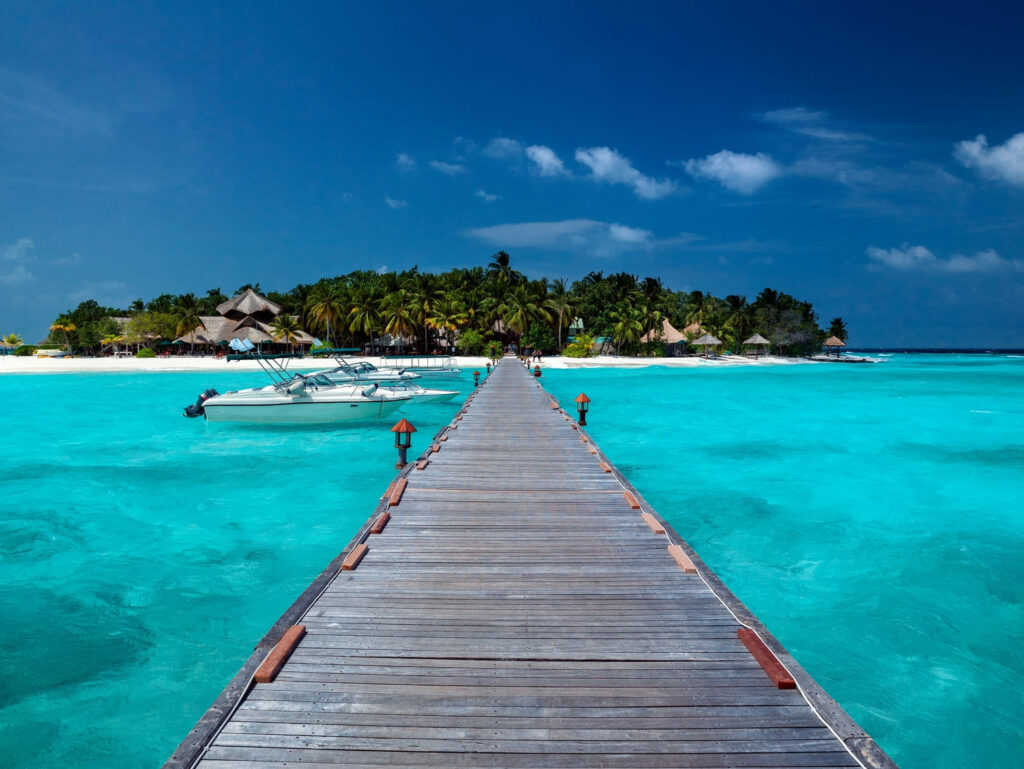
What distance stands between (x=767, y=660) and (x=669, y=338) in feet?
226

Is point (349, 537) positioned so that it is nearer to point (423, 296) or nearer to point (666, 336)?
point (423, 296)

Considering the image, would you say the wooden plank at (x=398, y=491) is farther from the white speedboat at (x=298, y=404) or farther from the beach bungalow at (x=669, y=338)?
the beach bungalow at (x=669, y=338)

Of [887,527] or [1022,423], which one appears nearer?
[887,527]

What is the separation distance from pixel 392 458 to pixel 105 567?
28.0ft

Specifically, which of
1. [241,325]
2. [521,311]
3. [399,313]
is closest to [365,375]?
[399,313]

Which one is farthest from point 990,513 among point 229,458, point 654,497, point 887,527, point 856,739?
point 229,458

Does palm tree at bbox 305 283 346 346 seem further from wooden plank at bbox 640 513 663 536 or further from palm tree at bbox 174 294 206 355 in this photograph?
wooden plank at bbox 640 513 663 536

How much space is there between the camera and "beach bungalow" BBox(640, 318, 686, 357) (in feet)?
223

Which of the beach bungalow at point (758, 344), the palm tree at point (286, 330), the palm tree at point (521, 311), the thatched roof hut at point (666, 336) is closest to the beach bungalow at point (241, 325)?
the palm tree at point (286, 330)

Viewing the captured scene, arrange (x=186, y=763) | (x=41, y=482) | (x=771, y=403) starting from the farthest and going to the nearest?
(x=771, y=403)
(x=41, y=482)
(x=186, y=763)

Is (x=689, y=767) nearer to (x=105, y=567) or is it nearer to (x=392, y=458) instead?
(x=105, y=567)

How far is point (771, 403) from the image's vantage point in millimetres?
33094

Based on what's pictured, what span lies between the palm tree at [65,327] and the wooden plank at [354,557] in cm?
8174

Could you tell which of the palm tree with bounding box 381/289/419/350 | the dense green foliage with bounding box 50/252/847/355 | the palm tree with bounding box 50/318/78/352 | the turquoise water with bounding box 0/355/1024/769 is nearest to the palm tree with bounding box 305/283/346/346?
the dense green foliage with bounding box 50/252/847/355
